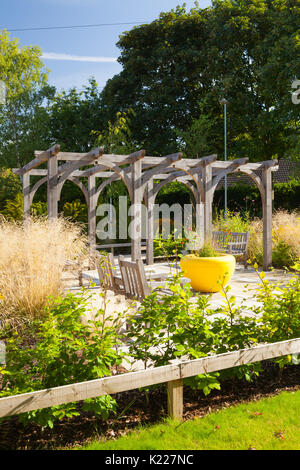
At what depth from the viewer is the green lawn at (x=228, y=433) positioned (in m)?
2.29

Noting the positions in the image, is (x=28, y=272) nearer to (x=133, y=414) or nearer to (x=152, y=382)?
(x=133, y=414)

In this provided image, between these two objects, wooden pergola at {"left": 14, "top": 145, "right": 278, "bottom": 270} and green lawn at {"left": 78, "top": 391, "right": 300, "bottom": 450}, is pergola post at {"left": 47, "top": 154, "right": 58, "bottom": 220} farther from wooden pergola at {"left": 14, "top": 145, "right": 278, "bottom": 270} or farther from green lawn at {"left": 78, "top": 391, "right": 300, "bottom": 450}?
green lawn at {"left": 78, "top": 391, "right": 300, "bottom": 450}

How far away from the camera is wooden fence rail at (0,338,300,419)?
2.18 m

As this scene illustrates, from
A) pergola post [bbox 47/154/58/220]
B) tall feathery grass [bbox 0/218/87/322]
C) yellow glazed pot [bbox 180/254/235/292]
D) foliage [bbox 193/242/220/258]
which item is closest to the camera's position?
tall feathery grass [bbox 0/218/87/322]

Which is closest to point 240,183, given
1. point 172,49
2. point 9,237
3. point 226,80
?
point 226,80

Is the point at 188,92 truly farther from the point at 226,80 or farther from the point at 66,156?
the point at 66,156

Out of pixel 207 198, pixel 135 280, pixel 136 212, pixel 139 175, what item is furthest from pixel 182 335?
pixel 207 198

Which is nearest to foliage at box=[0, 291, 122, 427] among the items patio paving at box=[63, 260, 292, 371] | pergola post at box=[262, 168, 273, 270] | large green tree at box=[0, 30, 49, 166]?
patio paving at box=[63, 260, 292, 371]

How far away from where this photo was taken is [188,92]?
18.6 metres

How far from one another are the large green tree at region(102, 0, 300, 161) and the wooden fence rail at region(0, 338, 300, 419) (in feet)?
44.6

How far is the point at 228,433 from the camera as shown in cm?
242

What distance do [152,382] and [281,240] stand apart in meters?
7.43

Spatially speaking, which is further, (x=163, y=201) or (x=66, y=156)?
(x=163, y=201)
